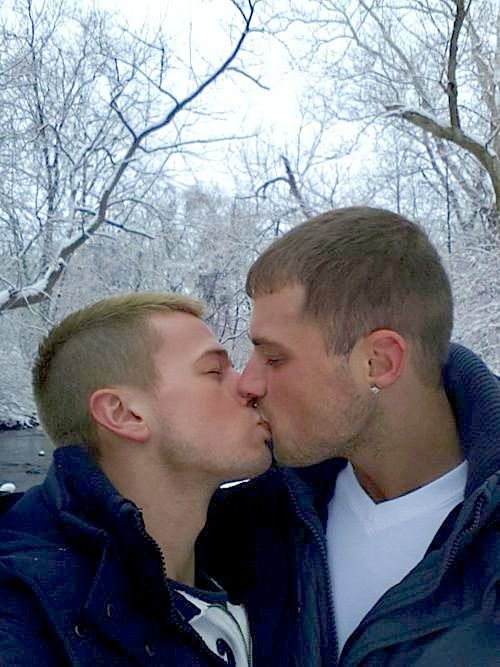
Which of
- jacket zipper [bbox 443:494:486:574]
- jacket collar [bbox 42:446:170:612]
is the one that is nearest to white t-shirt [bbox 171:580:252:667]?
jacket collar [bbox 42:446:170:612]

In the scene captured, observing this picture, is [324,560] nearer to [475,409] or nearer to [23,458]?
[475,409]

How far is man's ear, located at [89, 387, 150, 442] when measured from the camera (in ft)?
4.50

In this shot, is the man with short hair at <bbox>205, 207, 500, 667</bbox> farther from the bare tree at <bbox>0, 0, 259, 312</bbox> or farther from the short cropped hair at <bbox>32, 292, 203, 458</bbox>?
the bare tree at <bbox>0, 0, 259, 312</bbox>

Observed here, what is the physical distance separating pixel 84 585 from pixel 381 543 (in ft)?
1.66

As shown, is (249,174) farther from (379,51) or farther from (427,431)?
(427,431)

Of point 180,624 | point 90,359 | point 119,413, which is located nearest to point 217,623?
point 180,624

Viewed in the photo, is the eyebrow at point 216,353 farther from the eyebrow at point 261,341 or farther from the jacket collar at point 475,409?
the jacket collar at point 475,409

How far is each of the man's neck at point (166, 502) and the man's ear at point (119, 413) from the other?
6 centimetres

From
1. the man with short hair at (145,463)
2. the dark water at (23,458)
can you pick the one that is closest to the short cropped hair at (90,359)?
the man with short hair at (145,463)

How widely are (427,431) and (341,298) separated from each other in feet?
0.90

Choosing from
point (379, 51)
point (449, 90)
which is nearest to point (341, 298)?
point (449, 90)

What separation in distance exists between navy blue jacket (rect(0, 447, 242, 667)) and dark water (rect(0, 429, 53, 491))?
6.99 meters

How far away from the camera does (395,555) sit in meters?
1.24

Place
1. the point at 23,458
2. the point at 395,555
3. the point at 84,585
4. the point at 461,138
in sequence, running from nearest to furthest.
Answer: the point at 84,585 < the point at 395,555 < the point at 461,138 < the point at 23,458
